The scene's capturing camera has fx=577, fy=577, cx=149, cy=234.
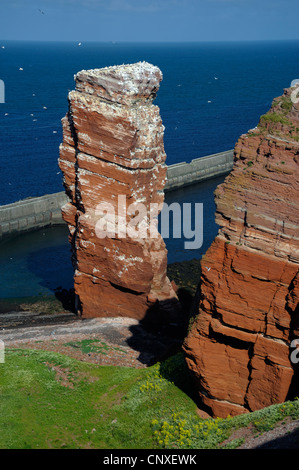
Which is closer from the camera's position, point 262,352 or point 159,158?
point 262,352

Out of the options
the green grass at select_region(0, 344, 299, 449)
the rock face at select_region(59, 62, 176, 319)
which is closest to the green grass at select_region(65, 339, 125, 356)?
the green grass at select_region(0, 344, 299, 449)

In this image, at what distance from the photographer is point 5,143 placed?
365 ft

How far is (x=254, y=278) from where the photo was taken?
845 inches

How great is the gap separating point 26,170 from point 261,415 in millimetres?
79830

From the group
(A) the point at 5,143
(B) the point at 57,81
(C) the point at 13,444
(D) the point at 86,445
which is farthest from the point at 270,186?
(B) the point at 57,81

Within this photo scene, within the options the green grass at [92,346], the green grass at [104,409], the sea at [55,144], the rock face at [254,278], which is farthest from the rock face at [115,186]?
the rock face at [254,278]

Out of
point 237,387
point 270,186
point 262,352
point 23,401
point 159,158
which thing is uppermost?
point 270,186

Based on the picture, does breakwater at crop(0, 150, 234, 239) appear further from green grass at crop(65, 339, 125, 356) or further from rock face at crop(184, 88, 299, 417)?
rock face at crop(184, 88, 299, 417)

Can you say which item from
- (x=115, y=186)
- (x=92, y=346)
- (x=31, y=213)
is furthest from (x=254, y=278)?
(x=31, y=213)

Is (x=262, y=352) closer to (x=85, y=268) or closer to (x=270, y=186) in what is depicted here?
(x=270, y=186)

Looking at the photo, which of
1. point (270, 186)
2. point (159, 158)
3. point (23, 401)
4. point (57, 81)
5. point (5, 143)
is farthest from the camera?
point (57, 81)

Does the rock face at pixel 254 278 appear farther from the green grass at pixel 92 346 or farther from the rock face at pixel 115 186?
the rock face at pixel 115 186

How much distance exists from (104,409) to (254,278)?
942cm

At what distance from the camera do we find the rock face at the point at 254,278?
2058cm
